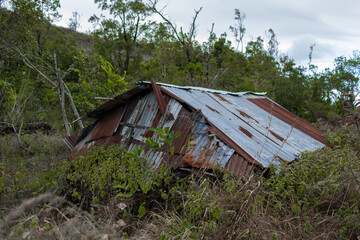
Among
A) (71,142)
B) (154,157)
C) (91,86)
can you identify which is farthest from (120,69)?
(154,157)

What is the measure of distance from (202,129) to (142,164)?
147 centimetres

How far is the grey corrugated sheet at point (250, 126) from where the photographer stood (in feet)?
20.0

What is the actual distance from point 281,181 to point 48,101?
Answer: 701 inches

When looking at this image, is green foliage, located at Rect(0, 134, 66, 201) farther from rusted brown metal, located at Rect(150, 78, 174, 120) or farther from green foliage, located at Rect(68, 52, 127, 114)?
rusted brown metal, located at Rect(150, 78, 174, 120)

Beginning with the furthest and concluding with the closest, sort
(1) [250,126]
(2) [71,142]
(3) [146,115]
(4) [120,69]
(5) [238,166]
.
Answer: (4) [120,69]
(2) [71,142]
(3) [146,115]
(1) [250,126]
(5) [238,166]

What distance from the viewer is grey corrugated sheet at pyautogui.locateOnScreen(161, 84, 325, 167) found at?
6.09 meters

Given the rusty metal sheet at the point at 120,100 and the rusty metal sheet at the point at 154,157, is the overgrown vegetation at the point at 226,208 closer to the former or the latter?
the rusty metal sheet at the point at 154,157

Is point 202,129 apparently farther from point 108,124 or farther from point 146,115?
point 108,124

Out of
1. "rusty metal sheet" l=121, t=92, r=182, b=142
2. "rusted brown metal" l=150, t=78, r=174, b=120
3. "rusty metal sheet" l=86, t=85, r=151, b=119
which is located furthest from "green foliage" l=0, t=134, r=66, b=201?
"rusted brown metal" l=150, t=78, r=174, b=120

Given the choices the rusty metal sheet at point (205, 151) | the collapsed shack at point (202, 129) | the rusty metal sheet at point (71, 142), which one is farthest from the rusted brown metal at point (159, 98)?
the rusty metal sheet at point (71, 142)

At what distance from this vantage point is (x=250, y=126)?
24.7 ft

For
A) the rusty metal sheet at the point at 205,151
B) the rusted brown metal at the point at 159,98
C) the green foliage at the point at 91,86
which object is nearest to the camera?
the rusty metal sheet at the point at 205,151

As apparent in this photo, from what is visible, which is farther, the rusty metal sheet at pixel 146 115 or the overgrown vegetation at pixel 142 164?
the rusty metal sheet at pixel 146 115

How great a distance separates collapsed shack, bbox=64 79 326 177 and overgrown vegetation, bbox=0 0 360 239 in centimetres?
32
